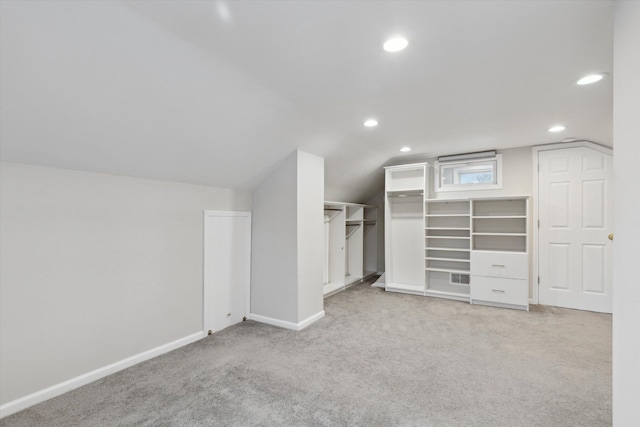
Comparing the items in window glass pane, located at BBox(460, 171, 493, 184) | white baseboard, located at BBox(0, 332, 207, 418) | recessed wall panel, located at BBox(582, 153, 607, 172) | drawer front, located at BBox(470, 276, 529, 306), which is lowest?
white baseboard, located at BBox(0, 332, 207, 418)

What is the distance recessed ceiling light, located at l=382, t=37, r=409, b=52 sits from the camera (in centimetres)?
172

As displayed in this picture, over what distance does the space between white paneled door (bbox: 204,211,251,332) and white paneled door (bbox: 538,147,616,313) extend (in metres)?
4.12

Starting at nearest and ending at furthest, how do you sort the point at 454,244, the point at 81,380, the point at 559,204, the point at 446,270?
1. the point at 81,380
2. the point at 559,204
3. the point at 446,270
4. the point at 454,244

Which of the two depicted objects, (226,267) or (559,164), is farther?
(559,164)

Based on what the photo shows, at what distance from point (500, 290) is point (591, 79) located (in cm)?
Result: 285

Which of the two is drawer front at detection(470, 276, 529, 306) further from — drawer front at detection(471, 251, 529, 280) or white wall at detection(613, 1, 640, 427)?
white wall at detection(613, 1, 640, 427)

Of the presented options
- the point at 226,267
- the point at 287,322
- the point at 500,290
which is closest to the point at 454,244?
the point at 500,290

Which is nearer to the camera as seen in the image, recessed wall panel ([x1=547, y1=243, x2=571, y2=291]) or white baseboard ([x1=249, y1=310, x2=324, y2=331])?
white baseboard ([x1=249, y1=310, x2=324, y2=331])

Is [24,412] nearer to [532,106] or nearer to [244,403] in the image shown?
[244,403]

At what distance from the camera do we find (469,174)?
4.78m

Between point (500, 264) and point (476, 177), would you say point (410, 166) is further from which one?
point (500, 264)

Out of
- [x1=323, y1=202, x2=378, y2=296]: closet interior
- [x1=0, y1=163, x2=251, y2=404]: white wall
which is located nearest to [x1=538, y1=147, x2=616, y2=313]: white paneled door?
[x1=323, y1=202, x2=378, y2=296]: closet interior

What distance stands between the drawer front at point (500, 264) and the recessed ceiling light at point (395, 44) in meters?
3.42

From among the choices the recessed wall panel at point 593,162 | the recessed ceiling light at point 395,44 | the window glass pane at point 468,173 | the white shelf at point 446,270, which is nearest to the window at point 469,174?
the window glass pane at point 468,173
